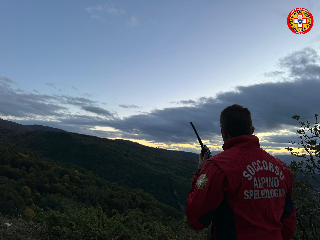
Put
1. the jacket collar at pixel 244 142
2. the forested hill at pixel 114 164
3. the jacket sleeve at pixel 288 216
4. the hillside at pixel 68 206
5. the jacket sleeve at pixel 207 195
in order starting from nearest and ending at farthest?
the jacket sleeve at pixel 207 195
the jacket collar at pixel 244 142
the jacket sleeve at pixel 288 216
the hillside at pixel 68 206
the forested hill at pixel 114 164

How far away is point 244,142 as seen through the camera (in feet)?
6.55

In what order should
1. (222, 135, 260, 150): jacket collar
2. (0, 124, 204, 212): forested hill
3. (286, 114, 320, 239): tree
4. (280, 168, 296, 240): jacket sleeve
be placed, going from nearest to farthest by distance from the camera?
(222, 135, 260, 150): jacket collar, (280, 168, 296, 240): jacket sleeve, (286, 114, 320, 239): tree, (0, 124, 204, 212): forested hill

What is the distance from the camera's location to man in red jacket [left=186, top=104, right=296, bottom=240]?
1.77 metres

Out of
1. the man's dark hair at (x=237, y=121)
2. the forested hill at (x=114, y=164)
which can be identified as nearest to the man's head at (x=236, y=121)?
the man's dark hair at (x=237, y=121)

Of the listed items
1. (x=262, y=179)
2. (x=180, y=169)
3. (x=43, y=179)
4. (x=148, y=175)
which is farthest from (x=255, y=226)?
(x=180, y=169)

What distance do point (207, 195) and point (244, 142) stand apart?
60 centimetres

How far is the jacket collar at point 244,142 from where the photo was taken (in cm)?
198

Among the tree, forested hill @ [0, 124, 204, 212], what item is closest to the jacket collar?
the tree

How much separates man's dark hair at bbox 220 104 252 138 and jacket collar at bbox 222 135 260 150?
88 mm

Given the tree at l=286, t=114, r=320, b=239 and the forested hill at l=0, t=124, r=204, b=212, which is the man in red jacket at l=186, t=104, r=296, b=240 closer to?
the tree at l=286, t=114, r=320, b=239

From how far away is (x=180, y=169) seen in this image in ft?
290

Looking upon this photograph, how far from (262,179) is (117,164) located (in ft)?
249

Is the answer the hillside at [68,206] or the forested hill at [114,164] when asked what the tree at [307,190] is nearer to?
the hillside at [68,206]

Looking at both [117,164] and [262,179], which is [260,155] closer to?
[262,179]
